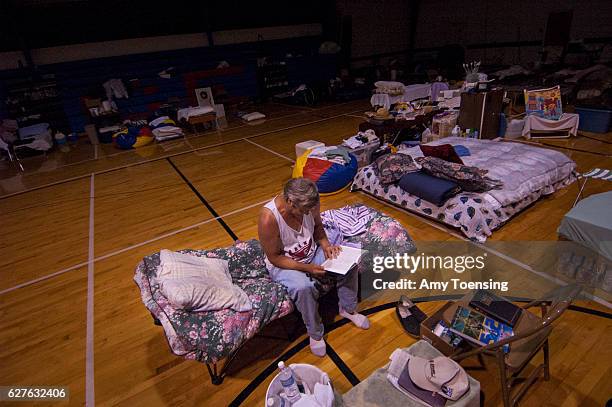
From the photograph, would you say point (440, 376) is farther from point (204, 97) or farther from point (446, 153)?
point (204, 97)

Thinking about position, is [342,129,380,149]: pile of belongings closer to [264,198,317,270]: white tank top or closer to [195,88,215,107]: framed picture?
[264,198,317,270]: white tank top

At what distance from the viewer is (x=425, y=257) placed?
3.35 m

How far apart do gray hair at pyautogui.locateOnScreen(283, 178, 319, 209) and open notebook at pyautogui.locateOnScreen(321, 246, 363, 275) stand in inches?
18.2

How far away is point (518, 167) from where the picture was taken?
3.99 metres

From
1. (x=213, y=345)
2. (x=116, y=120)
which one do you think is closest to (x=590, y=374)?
(x=213, y=345)

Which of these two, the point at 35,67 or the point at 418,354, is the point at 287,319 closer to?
the point at 418,354

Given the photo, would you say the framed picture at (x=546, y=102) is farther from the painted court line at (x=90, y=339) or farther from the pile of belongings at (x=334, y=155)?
the painted court line at (x=90, y=339)

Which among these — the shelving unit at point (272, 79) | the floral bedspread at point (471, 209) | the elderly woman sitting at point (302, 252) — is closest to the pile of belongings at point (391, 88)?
the floral bedspread at point (471, 209)

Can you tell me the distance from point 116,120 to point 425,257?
33.0 feet

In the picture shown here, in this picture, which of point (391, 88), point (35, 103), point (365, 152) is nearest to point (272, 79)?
point (391, 88)

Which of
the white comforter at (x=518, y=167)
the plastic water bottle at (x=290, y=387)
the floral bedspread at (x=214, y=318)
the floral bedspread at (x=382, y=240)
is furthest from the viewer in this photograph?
the white comforter at (x=518, y=167)

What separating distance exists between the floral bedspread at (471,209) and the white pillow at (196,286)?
2364 mm

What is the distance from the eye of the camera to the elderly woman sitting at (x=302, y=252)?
2258mm

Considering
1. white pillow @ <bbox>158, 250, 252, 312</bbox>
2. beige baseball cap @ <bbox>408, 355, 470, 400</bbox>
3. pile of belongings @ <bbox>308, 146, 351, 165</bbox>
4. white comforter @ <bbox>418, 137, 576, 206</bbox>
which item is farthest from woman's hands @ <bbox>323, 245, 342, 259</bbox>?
pile of belongings @ <bbox>308, 146, 351, 165</bbox>
